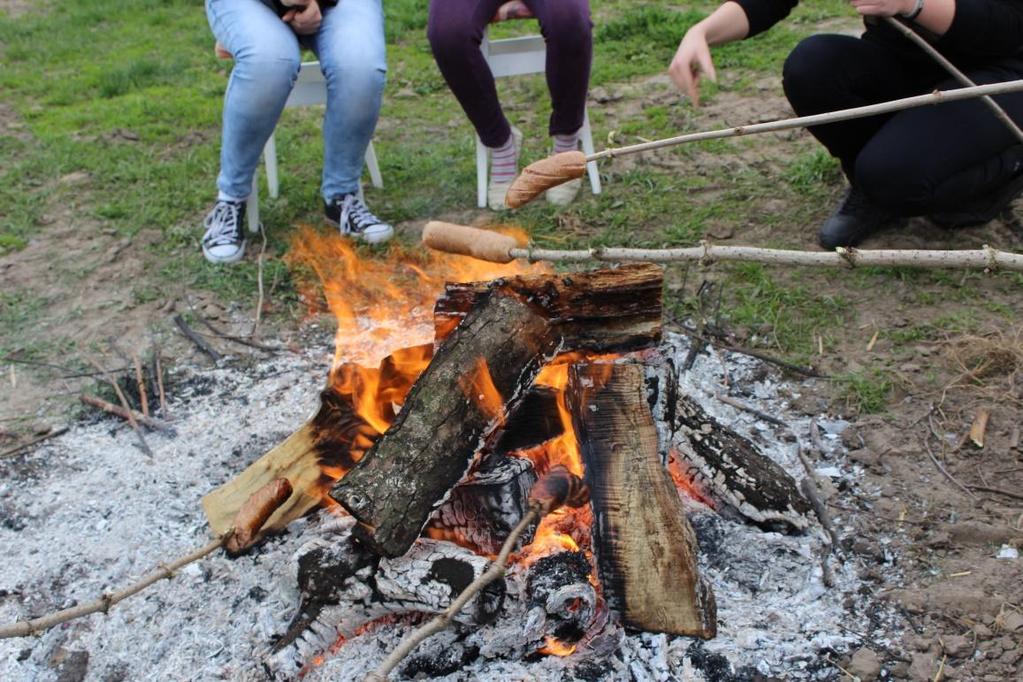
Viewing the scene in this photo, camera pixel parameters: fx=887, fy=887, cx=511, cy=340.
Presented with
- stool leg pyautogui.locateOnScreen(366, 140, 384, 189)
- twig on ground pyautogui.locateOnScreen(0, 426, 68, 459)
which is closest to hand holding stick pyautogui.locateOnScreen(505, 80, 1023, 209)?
twig on ground pyautogui.locateOnScreen(0, 426, 68, 459)

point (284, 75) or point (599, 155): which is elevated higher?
point (599, 155)

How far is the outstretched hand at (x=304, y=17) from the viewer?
3.74 m

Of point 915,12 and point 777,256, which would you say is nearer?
point 777,256

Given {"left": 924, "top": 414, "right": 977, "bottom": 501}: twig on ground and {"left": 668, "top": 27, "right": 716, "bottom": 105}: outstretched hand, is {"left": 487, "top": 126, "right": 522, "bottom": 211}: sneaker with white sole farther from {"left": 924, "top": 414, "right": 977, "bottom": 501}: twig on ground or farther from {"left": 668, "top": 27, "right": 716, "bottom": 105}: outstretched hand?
{"left": 924, "top": 414, "right": 977, "bottom": 501}: twig on ground

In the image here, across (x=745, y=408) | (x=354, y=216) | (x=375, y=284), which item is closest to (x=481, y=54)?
(x=354, y=216)

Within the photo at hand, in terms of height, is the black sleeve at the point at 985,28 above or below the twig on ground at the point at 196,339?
above

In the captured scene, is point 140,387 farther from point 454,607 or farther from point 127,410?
point 454,607

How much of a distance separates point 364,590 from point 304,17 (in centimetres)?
264

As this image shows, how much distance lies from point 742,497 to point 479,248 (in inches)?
37.9

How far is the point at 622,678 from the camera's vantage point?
75.2 inches

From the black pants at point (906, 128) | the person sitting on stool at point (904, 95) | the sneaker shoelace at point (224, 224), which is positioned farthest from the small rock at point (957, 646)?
the sneaker shoelace at point (224, 224)

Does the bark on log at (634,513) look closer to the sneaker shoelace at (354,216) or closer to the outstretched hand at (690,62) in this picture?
the outstretched hand at (690,62)

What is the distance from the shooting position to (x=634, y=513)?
2.10 m

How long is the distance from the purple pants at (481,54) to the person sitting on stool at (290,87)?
30 centimetres
